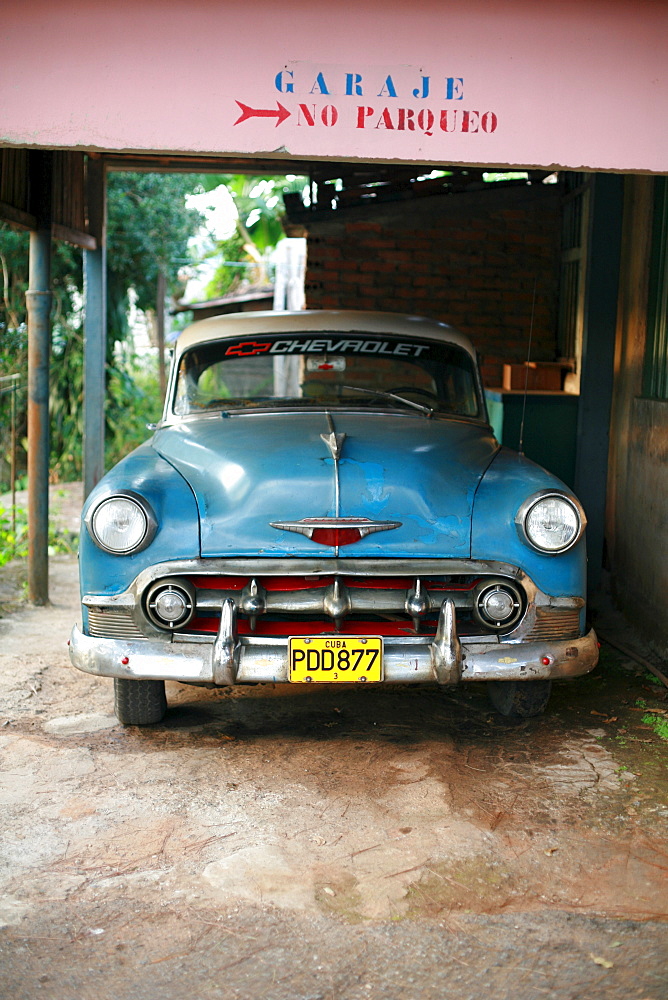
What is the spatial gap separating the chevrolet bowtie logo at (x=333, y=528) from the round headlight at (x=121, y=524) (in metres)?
0.47

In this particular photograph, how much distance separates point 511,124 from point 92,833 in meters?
2.69

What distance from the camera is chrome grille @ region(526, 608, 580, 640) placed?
12.0 ft

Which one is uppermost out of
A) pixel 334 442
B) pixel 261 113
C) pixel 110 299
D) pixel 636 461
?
pixel 110 299

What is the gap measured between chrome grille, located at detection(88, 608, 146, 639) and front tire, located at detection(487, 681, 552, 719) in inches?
62.2

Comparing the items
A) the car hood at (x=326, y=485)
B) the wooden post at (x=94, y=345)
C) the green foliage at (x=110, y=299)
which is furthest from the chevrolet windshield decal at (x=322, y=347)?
the green foliage at (x=110, y=299)

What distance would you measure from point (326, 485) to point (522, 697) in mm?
1278

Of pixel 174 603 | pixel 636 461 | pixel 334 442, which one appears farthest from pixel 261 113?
pixel 636 461

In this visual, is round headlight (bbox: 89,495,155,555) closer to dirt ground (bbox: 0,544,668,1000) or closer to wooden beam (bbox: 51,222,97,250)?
dirt ground (bbox: 0,544,668,1000)

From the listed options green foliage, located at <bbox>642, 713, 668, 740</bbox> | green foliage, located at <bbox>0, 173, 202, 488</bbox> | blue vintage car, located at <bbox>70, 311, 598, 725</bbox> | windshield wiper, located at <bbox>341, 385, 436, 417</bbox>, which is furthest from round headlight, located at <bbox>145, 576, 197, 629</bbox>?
green foliage, located at <bbox>0, 173, 202, 488</bbox>

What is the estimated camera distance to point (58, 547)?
8.06 m

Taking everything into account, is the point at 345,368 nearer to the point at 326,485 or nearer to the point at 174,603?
the point at 326,485

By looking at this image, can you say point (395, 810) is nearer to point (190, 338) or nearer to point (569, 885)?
point (569, 885)

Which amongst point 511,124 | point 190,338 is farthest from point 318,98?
point 190,338

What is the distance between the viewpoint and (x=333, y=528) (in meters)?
3.59
